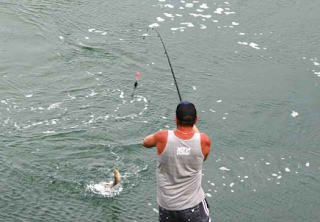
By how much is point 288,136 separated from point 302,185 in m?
0.96

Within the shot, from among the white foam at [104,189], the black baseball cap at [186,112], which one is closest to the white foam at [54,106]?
the white foam at [104,189]

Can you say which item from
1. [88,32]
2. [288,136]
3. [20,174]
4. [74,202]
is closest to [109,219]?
[74,202]

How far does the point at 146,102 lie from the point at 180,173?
413 centimetres

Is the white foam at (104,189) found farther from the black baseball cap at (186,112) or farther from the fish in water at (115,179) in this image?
the black baseball cap at (186,112)

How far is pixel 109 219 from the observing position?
6059mm

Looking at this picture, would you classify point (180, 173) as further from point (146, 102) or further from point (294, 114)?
point (294, 114)

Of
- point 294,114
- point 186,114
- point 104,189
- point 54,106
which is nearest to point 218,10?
point 294,114

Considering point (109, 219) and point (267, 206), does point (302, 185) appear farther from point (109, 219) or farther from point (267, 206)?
point (109, 219)

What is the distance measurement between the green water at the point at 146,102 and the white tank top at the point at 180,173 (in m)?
2.04

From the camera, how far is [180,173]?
403 cm

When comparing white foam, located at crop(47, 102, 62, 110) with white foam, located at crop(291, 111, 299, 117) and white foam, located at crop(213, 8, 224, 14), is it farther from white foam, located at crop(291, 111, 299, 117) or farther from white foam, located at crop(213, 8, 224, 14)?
white foam, located at crop(213, 8, 224, 14)

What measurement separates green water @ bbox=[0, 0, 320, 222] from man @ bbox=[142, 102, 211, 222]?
2.01 m

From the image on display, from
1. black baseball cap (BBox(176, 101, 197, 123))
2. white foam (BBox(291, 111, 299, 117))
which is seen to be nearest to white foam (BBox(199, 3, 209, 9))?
white foam (BBox(291, 111, 299, 117))

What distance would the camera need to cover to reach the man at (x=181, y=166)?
3.97 meters
